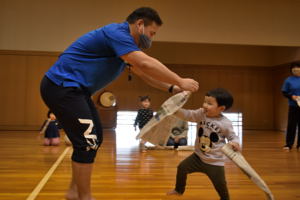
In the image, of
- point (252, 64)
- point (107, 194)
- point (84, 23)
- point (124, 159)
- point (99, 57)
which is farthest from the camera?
point (252, 64)

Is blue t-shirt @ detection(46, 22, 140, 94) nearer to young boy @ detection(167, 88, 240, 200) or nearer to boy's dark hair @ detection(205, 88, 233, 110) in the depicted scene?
young boy @ detection(167, 88, 240, 200)

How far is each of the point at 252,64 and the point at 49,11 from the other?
629cm

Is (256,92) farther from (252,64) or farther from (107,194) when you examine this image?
(107,194)

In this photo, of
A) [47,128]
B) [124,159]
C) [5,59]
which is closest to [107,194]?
[124,159]

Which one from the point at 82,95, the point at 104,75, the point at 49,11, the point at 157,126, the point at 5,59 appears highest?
the point at 49,11

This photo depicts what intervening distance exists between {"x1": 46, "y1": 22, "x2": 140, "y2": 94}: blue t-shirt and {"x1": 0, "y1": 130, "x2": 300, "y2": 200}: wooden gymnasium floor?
0.94 metres

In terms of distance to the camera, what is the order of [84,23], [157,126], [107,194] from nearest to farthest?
[157,126]
[107,194]
[84,23]

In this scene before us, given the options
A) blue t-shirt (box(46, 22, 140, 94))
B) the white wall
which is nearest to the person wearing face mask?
the white wall

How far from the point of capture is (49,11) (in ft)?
23.0

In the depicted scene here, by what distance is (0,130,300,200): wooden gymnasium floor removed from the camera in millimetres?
2295

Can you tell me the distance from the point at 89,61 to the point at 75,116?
298mm

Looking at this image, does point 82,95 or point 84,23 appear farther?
point 84,23

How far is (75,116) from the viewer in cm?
162

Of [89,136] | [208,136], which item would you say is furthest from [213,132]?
[89,136]
